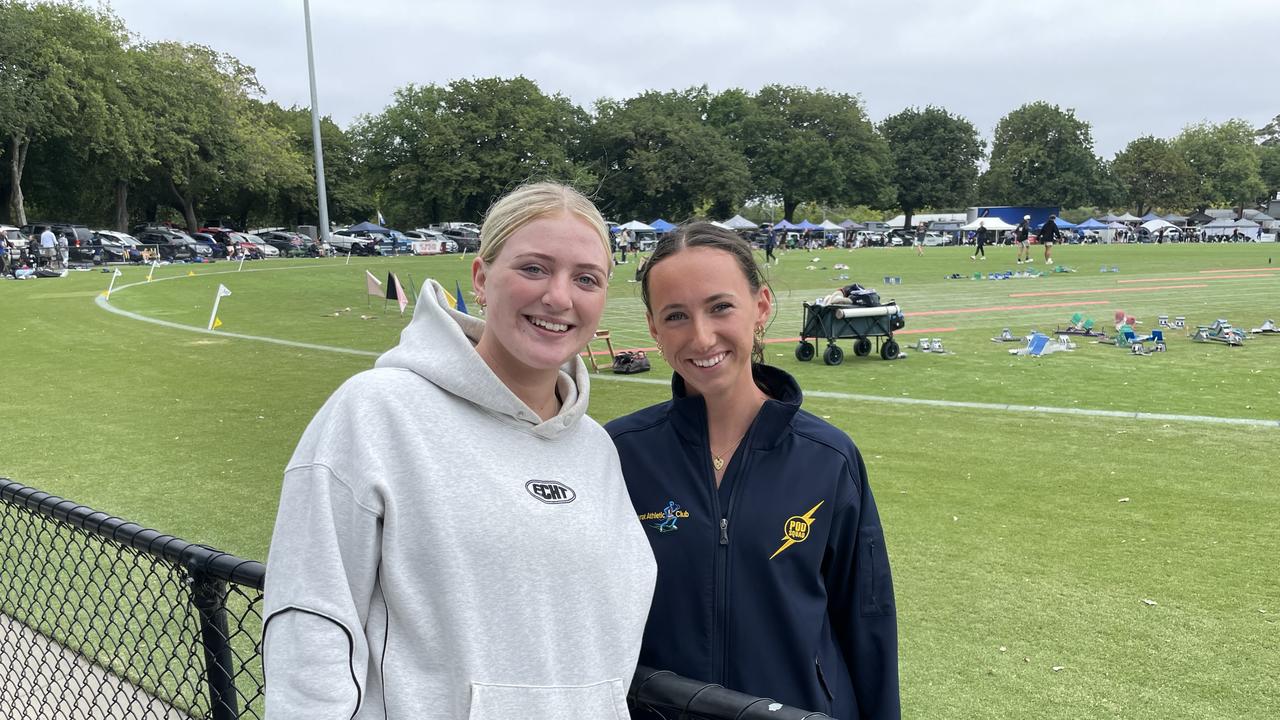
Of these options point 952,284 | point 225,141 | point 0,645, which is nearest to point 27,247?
point 225,141

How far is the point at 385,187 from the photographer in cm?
8100

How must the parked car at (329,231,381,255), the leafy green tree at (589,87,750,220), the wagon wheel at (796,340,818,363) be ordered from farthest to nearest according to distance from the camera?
the leafy green tree at (589,87,750,220) → the parked car at (329,231,381,255) → the wagon wheel at (796,340,818,363)

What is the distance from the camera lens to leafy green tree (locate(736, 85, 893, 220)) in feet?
290

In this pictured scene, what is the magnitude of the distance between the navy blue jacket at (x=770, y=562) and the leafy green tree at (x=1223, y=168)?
122989mm

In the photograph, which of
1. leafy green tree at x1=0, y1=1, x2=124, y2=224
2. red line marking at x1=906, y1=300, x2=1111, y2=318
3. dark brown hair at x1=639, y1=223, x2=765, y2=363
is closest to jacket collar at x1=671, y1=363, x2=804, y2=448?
dark brown hair at x1=639, y1=223, x2=765, y2=363

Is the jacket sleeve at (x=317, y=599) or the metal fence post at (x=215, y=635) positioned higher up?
the jacket sleeve at (x=317, y=599)

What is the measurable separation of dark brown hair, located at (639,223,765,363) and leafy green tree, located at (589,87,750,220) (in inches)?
3051

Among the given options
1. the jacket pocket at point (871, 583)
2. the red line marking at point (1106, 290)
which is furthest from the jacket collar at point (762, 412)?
the red line marking at point (1106, 290)

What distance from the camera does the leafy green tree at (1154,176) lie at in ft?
346

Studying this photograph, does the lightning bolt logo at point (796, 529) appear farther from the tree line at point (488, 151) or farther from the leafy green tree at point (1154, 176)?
the leafy green tree at point (1154, 176)

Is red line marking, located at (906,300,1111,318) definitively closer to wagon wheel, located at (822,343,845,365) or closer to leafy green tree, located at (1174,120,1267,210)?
wagon wheel, located at (822,343,845,365)

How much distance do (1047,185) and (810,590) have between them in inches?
4280

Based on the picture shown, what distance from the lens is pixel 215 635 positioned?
2.41 m

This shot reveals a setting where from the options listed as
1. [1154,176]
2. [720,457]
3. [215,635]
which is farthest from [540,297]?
[1154,176]
